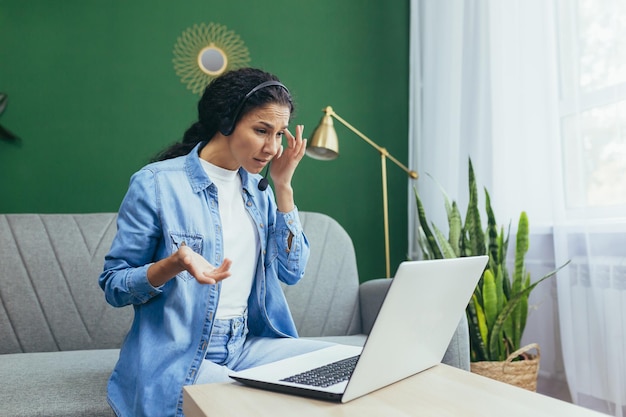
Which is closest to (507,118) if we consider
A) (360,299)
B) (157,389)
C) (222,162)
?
(360,299)

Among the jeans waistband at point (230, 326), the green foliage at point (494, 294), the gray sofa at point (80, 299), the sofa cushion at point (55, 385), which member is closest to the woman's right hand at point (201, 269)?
the jeans waistband at point (230, 326)

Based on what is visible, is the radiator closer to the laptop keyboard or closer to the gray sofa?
the gray sofa

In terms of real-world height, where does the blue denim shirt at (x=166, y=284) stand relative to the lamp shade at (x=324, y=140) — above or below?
below

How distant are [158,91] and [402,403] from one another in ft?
8.09

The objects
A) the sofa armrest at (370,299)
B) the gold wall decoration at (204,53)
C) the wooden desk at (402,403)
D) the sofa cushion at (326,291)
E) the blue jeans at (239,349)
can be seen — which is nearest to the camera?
the wooden desk at (402,403)

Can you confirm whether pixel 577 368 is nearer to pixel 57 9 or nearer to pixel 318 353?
pixel 318 353

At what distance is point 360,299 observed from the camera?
2508mm

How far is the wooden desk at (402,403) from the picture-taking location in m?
0.90

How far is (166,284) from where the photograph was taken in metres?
1.39

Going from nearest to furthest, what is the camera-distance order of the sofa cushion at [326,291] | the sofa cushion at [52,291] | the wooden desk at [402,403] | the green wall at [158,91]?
the wooden desk at [402,403]
the sofa cushion at [52,291]
the sofa cushion at [326,291]
the green wall at [158,91]

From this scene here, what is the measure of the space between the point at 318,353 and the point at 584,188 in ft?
4.97

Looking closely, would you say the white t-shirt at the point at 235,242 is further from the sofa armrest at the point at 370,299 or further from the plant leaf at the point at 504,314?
the plant leaf at the point at 504,314

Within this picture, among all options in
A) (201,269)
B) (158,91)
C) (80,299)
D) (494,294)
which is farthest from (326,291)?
(201,269)

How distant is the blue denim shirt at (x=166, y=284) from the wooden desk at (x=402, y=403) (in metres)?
0.31
